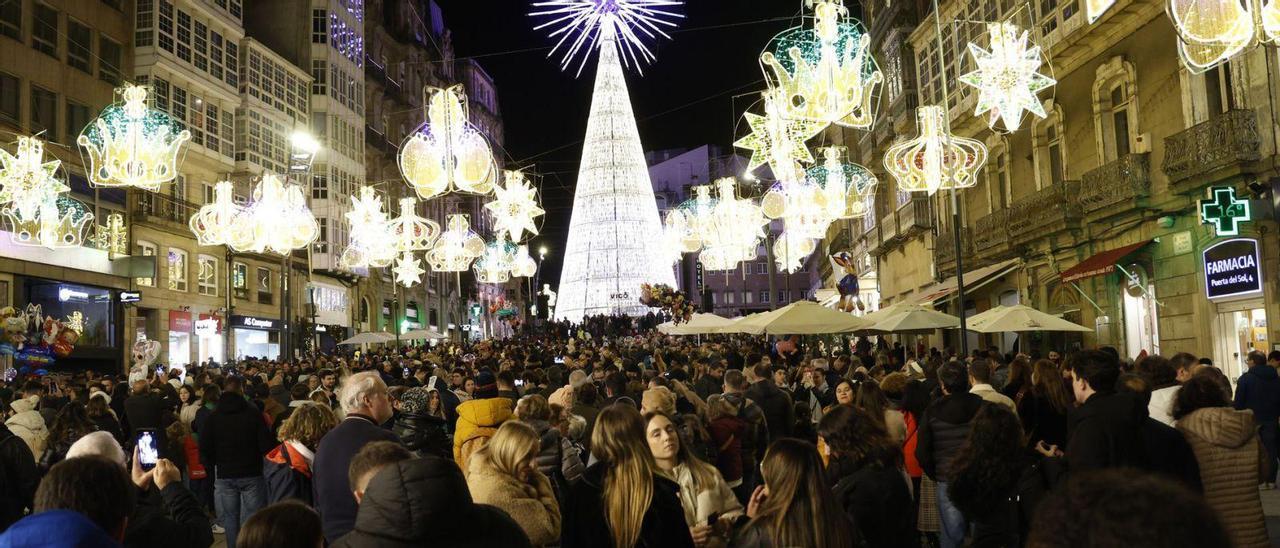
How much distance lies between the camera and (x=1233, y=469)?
5.62 m

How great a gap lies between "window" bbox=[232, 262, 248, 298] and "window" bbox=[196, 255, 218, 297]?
3.69 feet

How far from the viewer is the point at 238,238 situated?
24.2 m

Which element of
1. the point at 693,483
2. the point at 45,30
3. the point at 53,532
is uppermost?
the point at 45,30

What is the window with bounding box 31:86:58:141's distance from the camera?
91.4 feet

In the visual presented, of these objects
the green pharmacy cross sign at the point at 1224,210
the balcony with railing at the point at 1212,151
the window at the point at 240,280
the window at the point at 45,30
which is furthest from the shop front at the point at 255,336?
the green pharmacy cross sign at the point at 1224,210

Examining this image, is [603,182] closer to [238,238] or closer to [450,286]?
[450,286]

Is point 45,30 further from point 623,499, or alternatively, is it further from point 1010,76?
point 623,499

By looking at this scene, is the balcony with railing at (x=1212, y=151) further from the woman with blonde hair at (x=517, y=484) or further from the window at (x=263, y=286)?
the window at (x=263, y=286)

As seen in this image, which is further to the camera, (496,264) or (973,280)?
(496,264)

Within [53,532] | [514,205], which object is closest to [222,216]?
[514,205]

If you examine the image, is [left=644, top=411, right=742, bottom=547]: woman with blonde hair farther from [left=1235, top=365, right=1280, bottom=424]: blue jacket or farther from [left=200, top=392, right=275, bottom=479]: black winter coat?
[left=1235, top=365, right=1280, bottom=424]: blue jacket

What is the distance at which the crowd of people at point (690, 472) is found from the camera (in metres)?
3.07

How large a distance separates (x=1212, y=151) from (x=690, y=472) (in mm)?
15731

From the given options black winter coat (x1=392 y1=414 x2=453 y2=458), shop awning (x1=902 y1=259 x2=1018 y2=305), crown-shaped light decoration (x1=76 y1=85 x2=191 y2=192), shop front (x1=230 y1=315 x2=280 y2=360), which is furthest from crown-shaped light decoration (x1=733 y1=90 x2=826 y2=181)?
shop front (x1=230 y1=315 x2=280 y2=360)
